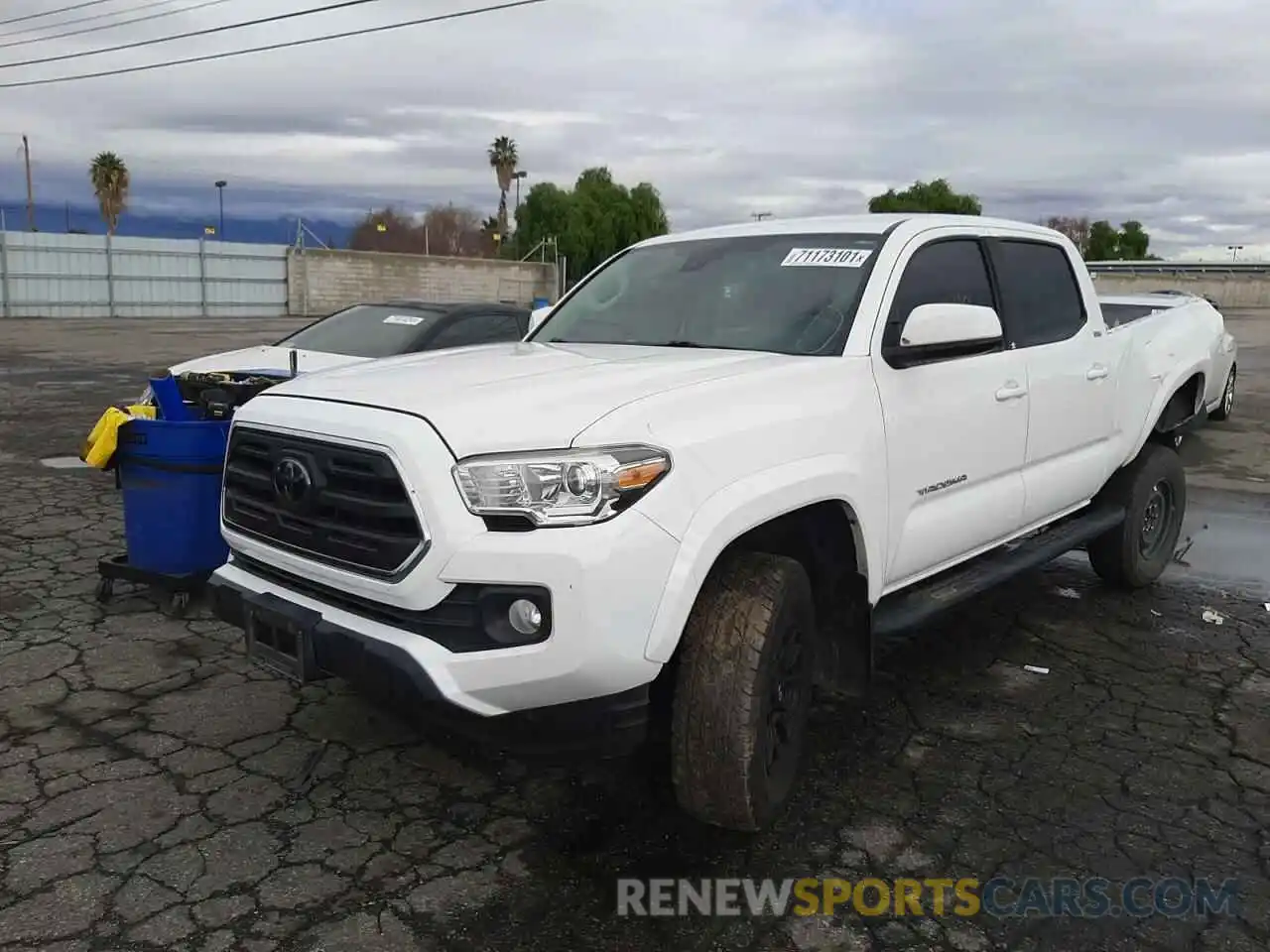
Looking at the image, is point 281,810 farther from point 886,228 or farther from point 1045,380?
point 1045,380

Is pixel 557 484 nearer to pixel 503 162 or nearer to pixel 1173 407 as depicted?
pixel 1173 407

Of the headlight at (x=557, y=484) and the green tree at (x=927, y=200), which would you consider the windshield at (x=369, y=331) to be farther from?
→ the green tree at (x=927, y=200)

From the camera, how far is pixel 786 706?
320 centimetres

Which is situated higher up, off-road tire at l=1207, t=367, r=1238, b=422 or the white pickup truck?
the white pickup truck

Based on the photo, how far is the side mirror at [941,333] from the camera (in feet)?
11.5

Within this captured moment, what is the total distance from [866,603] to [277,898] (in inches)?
76.4

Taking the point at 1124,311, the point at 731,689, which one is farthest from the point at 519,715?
the point at 1124,311

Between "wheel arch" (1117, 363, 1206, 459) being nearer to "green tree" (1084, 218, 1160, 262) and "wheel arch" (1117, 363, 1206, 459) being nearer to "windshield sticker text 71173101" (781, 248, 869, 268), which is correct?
"windshield sticker text 71173101" (781, 248, 869, 268)

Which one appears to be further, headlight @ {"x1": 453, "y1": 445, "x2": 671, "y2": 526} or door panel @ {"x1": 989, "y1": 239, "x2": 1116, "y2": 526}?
door panel @ {"x1": 989, "y1": 239, "x2": 1116, "y2": 526}

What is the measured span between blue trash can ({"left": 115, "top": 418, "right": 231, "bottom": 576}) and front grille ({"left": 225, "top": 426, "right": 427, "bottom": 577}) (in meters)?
1.49

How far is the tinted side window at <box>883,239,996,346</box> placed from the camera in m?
3.83

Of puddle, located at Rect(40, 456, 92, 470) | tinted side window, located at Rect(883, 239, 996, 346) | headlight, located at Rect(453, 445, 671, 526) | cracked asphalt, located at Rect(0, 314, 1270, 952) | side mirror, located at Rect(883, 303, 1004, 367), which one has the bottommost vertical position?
cracked asphalt, located at Rect(0, 314, 1270, 952)

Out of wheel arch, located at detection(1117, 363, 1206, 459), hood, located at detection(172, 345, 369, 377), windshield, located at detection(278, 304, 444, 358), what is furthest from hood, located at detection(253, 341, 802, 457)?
windshield, located at detection(278, 304, 444, 358)

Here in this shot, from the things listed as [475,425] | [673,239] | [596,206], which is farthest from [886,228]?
[596,206]
